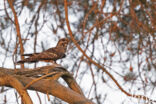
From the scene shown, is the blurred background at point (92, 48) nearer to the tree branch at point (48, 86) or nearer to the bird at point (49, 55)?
the bird at point (49, 55)

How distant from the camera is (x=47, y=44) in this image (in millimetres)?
4316

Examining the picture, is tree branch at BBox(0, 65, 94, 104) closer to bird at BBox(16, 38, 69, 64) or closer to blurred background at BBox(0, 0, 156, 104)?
bird at BBox(16, 38, 69, 64)

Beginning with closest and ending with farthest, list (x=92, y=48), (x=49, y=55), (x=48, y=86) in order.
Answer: (x=48, y=86) < (x=49, y=55) < (x=92, y=48)

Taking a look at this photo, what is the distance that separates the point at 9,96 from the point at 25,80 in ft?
7.27

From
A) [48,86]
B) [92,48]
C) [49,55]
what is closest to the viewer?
[48,86]

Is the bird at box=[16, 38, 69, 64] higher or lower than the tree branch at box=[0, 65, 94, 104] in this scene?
higher

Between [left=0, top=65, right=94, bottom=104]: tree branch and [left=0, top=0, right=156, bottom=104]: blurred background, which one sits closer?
[left=0, top=65, right=94, bottom=104]: tree branch

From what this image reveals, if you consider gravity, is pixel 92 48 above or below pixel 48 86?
below

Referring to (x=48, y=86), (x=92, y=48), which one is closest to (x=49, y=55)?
(x=48, y=86)

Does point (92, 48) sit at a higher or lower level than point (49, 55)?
lower

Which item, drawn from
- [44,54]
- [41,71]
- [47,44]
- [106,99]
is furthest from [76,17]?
[41,71]

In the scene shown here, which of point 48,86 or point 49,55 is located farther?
point 49,55

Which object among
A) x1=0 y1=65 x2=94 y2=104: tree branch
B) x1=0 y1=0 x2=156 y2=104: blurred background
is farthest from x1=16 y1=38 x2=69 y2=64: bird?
x1=0 y1=0 x2=156 y2=104: blurred background

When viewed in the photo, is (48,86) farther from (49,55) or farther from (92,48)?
(92,48)
